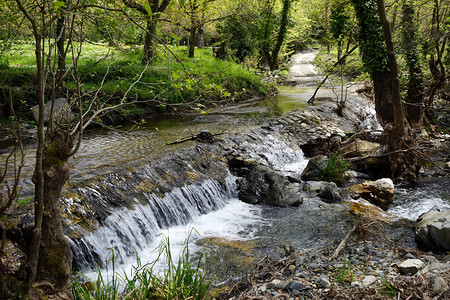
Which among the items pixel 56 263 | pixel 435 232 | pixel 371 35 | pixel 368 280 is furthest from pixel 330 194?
pixel 56 263

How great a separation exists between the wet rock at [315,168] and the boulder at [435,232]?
138 inches

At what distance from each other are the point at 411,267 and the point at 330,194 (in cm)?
376

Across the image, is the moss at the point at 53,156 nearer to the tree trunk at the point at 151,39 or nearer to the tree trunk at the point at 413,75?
the tree trunk at the point at 151,39

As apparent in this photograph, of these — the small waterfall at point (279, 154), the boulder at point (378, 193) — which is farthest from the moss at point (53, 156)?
the small waterfall at point (279, 154)

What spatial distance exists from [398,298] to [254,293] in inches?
59.0

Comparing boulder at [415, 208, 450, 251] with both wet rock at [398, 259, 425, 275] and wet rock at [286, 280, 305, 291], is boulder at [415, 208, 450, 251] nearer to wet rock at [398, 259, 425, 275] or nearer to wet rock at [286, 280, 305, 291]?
wet rock at [398, 259, 425, 275]

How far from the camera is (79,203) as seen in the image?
18.7ft

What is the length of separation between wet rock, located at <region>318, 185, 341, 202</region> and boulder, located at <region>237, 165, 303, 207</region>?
0.55 m

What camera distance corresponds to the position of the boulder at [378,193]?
26.5 feet

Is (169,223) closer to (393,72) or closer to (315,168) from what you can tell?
(315,168)

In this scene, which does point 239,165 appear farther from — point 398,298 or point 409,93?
point 409,93

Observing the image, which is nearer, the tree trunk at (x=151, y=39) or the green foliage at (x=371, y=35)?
the tree trunk at (x=151, y=39)

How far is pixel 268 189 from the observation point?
27.0ft

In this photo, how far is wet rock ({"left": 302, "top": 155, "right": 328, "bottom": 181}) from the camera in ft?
30.7
